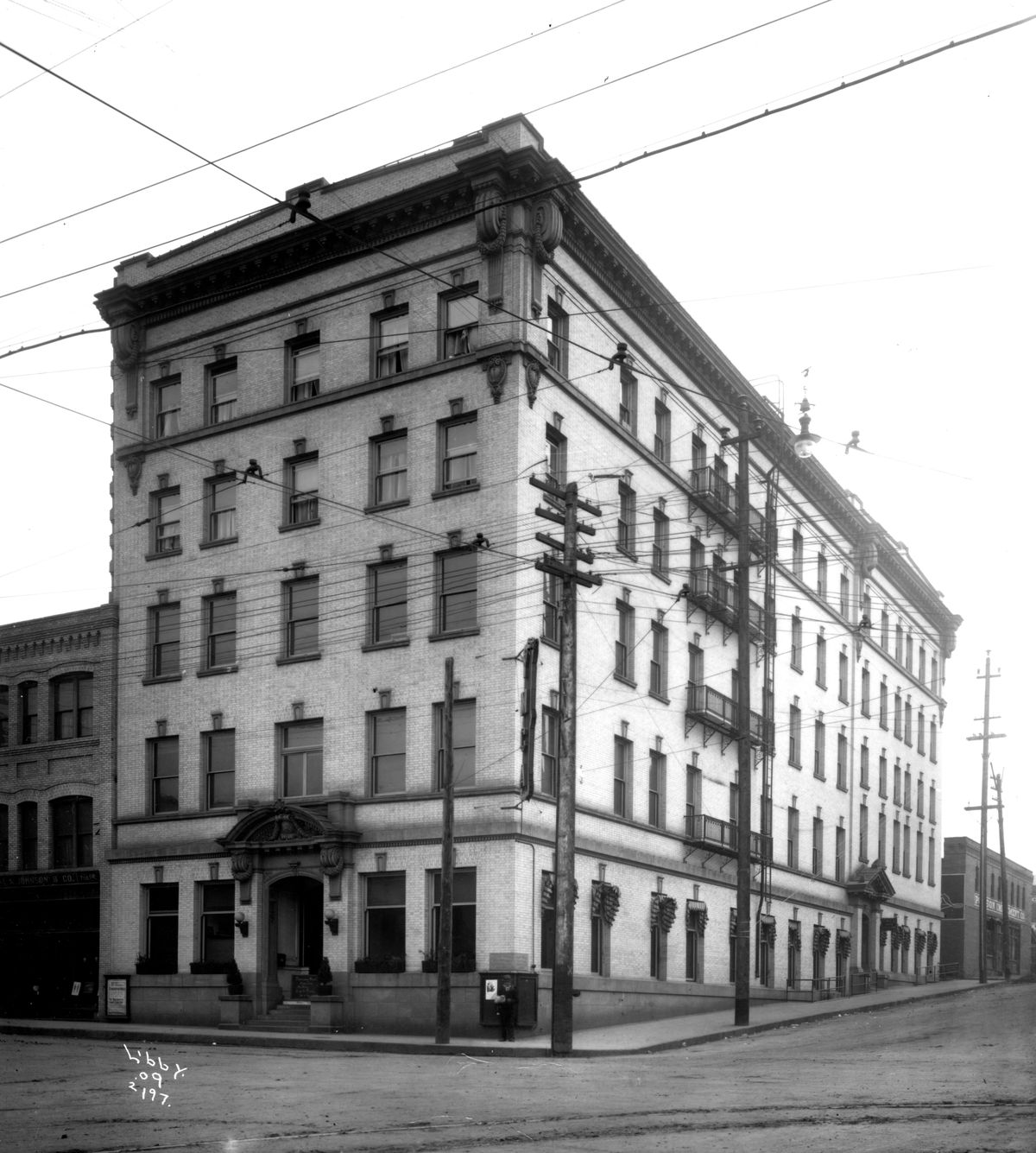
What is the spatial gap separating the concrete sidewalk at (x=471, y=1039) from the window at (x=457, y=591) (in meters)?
9.17

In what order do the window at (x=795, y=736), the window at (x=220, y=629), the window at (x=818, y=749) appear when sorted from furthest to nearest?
1. the window at (x=818, y=749)
2. the window at (x=795, y=736)
3. the window at (x=220, y=629)

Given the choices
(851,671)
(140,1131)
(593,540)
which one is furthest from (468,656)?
(851,671)

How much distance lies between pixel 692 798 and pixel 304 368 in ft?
53.0

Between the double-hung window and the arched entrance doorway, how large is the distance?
1273 centimetres

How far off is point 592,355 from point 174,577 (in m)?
12.4

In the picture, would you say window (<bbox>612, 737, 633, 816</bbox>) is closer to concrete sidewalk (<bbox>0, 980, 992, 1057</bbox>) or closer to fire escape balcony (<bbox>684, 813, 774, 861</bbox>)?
fire escape balcony (<bbox>684, 813, 774, 861</bbox>)

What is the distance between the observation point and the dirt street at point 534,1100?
1417 cm

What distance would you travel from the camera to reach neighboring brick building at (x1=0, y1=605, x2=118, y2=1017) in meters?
40.5

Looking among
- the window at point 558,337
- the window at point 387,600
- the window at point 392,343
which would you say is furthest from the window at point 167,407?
the window at point 558,337

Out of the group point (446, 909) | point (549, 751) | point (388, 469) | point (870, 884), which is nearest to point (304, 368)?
point (388, 469)

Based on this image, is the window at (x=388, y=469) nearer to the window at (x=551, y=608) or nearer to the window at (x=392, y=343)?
the window at (x=392, y=343)

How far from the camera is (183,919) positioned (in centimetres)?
3831

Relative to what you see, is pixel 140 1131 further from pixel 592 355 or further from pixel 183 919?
pixel 592 355

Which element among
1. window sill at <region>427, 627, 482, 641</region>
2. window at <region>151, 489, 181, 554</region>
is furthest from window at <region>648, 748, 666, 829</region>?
window at <region>151, 489, 181, 554</region>
